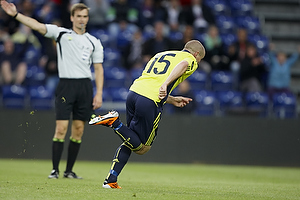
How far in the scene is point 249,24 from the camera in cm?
1708

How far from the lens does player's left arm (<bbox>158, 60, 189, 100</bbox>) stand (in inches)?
234

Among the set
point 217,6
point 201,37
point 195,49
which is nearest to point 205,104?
point 201,37

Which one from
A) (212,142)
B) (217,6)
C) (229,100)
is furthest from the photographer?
(217,6)

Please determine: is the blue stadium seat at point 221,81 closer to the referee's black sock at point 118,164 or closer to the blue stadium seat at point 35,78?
the blue stadium seat at point 35,78

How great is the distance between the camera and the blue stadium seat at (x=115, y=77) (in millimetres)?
13486

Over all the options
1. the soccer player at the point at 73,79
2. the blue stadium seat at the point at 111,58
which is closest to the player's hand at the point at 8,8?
the soccer player at the point at 73,79

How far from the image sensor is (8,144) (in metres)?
11.9

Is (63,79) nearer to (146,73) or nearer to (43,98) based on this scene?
(146,73)

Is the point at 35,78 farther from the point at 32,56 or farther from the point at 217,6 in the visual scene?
the point at 217,6

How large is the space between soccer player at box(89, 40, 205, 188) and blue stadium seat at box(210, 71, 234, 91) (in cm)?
781

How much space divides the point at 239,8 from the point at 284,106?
517cm

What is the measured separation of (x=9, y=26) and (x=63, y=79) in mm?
7965

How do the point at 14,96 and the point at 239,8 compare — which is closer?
the point at 14,96

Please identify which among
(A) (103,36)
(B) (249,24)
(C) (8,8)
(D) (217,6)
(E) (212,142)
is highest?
(D) (217,6)
